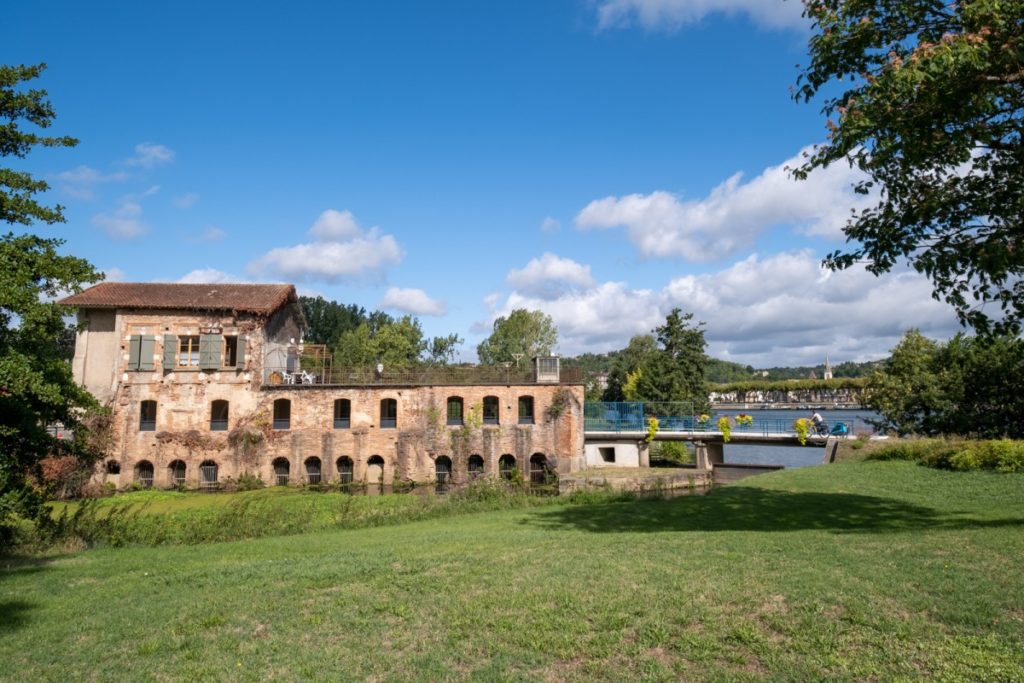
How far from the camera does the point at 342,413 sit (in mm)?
31844

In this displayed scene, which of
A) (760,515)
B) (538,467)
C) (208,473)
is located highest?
(208,473)

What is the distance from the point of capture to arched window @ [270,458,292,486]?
30.6 meters

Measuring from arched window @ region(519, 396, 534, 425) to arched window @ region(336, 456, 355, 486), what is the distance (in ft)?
29.4

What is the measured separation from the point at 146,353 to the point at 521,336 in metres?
33.1

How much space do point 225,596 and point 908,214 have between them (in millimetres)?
12974

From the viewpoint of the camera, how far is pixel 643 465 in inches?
1358

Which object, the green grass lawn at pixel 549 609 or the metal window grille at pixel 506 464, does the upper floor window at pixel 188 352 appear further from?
the green grass lawn at pixel 549 609

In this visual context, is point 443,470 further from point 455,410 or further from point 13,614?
point 13,614

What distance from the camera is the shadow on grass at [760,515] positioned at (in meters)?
12.8

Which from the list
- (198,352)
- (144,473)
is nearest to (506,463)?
(198,352)

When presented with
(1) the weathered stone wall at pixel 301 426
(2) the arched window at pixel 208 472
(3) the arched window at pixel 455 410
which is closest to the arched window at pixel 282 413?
(1) the weathered stone wall at pixel 301 426

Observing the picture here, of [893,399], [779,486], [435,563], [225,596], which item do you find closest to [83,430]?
[225,596]

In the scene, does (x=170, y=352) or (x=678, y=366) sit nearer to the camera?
(x=170, y=352)

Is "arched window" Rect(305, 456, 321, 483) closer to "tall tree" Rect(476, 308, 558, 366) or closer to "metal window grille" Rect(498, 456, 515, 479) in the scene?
"metal window grille" Rect(498, 456, 515, 479)
